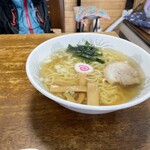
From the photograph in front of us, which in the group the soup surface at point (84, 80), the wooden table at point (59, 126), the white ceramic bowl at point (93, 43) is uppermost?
the white ceramic bowl at point (93, 43)

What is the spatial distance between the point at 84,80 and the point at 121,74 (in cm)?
13

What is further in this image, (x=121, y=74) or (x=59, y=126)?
(x=121, y=74)

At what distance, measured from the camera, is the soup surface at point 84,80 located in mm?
538

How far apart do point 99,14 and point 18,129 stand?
1.35m

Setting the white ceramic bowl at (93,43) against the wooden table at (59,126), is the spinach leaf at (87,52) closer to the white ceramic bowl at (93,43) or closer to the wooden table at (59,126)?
the white ceramic bowl at (93,43)

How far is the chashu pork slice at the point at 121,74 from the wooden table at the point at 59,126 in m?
0.09

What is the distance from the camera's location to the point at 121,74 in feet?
2.09

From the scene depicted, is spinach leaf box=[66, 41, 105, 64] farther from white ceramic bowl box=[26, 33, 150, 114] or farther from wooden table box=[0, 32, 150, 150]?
wooden table box=[0, 32, 150, 150]

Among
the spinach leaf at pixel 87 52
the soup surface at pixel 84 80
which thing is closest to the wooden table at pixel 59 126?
the soup surface at pixel 84 80

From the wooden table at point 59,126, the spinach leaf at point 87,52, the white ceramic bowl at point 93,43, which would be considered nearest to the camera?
the wooden table at point 59,126

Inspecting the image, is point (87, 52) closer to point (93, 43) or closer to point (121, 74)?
point (93, 43)

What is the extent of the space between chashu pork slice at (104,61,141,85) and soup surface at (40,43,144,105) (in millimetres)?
12

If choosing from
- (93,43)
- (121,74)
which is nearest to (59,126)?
(121,74)

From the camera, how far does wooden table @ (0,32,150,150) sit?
18.4 inches
